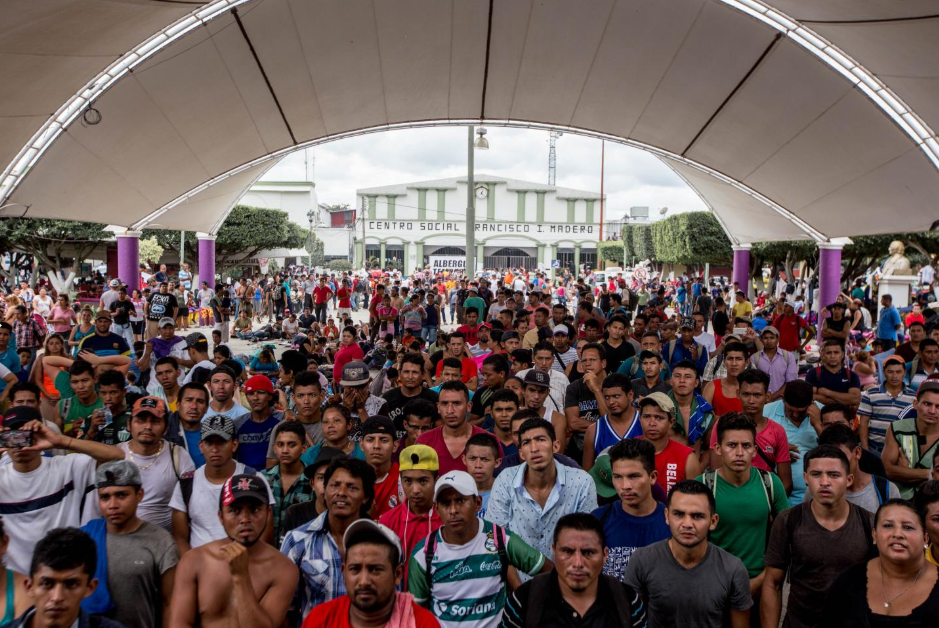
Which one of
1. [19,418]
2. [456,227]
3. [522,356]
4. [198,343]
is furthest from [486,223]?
[19,418]

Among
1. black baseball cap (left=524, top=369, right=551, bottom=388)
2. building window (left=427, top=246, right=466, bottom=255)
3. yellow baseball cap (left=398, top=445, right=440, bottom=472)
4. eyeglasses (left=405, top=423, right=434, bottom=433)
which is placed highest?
building window (left=427, top=246, right=466, bottom=255)

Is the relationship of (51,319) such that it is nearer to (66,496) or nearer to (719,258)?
(66,496)

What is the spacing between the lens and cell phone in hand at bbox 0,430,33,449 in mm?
4129

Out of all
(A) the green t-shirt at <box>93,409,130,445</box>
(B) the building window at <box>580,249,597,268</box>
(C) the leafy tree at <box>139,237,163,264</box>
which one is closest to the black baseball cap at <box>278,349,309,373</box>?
(A) the green t-shirt at <box>93,409,130,445</box>

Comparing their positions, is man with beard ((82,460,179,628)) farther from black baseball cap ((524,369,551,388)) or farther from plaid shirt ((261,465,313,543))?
black baseball cap ((524,369,551,388))

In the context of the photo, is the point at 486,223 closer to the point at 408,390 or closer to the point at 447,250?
the point at 447,250

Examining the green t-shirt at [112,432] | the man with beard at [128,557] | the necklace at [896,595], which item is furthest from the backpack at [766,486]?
the green t-shirt at [112,432]

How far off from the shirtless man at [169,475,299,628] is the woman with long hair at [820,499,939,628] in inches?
98.2

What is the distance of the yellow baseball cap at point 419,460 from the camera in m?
4.06

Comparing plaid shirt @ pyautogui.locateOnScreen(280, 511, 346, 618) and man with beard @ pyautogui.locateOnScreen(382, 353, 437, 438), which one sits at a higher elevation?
man with beard @ pyautogui.locateOnScreen(382, 353, 437, 438)

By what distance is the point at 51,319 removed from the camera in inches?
487

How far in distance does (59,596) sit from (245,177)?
1644 cm

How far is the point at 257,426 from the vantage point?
5805 millimetres

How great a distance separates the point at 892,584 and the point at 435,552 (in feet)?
6.67
